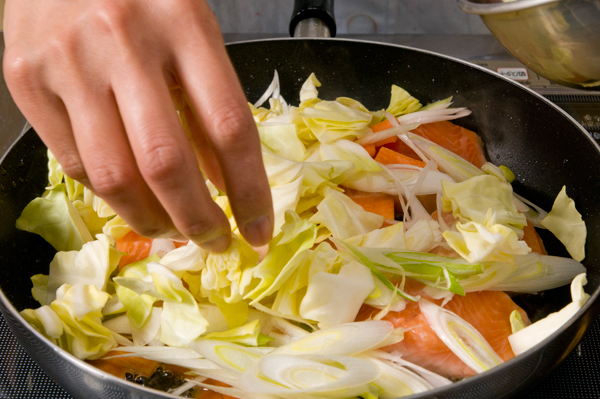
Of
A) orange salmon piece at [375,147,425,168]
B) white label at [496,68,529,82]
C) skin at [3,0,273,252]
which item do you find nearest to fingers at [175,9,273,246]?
skin at [3,0,273,252]

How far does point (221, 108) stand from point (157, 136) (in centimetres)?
8

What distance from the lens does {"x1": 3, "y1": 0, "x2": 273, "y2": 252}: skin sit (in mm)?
527

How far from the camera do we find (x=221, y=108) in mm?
545

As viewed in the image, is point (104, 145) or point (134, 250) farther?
point (134, 250)

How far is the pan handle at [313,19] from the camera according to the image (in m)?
1.50

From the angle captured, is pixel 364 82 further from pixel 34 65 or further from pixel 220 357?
pixel 34 65

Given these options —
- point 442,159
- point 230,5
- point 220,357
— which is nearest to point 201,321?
point 220,357

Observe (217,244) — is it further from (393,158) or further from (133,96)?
(393,158)

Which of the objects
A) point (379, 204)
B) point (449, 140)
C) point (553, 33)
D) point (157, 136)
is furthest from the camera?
point (449, 140)

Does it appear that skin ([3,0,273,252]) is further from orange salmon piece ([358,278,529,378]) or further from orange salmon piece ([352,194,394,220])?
orange salmon piece ([352,194,394,220])

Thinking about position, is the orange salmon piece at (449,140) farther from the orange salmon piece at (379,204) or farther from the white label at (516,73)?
the white label at (516,73)

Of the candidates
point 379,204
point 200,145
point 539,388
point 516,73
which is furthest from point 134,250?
point 516,73

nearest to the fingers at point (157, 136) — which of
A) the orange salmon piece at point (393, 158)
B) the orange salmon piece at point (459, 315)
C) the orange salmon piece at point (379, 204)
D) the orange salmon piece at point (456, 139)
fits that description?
the orange salmon piece at point (459, 315)

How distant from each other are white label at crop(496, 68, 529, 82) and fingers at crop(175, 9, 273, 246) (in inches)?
51.4
